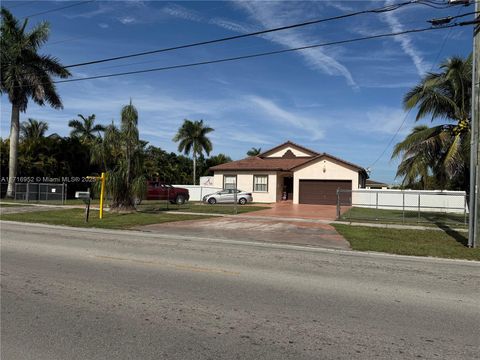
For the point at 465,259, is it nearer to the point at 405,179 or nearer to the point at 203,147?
the point at 405,179

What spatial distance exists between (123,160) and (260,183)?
18.8 meters

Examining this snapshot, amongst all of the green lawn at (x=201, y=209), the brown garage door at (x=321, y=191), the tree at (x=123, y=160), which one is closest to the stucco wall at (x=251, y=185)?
the brown garage door at (x=321, y=191)

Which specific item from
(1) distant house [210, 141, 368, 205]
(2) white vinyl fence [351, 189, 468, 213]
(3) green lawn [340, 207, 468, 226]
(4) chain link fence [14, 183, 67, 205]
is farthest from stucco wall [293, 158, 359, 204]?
(4) chain link fence [14, 183, 67, 205]

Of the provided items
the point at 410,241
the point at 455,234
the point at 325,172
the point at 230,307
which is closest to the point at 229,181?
the point at 325,172

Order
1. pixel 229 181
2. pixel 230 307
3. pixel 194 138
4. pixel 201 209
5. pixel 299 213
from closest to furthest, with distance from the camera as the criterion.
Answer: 1. pixel 230 307
2. pixel 299 213
3. pixel 201 209
4. pixel 229 181
5. pixel 194 138

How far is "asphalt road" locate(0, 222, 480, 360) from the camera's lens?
14.0 ft

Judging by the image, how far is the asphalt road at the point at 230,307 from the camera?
14.0 ft

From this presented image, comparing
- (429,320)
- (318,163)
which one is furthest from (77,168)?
(429,320)

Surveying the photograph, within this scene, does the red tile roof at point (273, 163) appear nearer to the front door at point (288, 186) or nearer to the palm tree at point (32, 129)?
the front door at point (288, 186)

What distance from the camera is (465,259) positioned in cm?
1081

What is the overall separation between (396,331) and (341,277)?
9.71 feet

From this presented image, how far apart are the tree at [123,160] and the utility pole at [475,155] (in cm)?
1450

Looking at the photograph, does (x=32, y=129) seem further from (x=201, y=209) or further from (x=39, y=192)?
(x=201, y=209)

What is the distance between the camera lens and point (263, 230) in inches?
646
